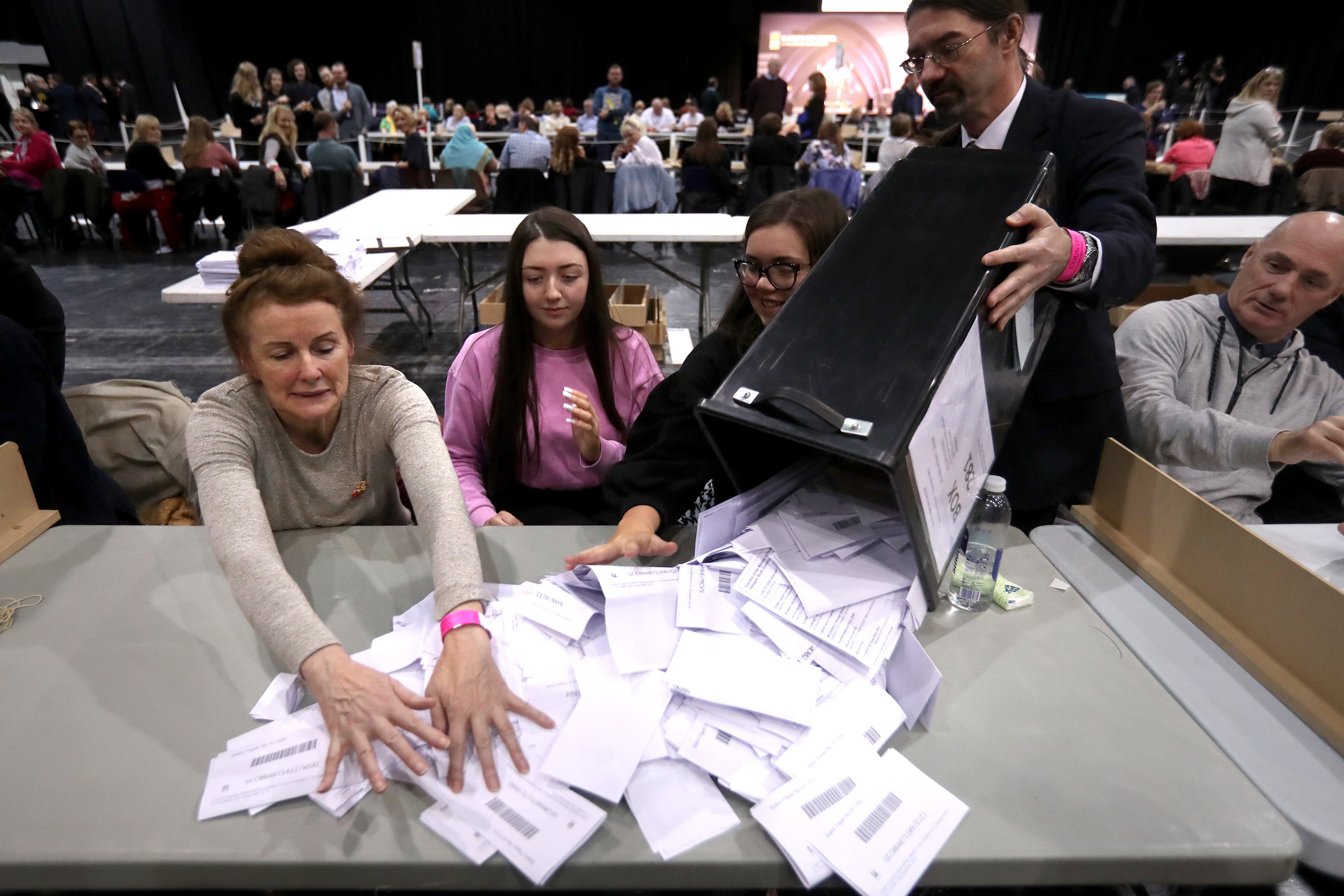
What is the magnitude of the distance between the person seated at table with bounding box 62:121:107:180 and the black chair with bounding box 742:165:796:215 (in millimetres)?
5827

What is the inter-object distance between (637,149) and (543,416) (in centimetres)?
538

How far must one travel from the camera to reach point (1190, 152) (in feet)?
21.6

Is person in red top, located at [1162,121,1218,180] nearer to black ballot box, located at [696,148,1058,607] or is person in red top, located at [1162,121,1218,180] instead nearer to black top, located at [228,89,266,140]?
black ballot box, located at [696,148,1058,607]

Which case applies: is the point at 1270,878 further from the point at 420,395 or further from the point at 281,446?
the point at 281,446

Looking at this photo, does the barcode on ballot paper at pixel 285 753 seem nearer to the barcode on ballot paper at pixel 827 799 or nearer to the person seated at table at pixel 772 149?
the barcode on ballot paper at pixel 827 799

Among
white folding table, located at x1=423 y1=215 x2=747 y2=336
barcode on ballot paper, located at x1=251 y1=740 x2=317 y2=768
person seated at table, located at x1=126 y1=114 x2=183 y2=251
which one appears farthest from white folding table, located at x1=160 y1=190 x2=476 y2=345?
barcode on ballot paper, located at x1=251 y1=740 x2=317 y2=768

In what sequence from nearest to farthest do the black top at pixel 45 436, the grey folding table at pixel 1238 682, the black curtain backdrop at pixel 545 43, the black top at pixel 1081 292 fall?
the grey folding table at pixel 1238 682 < the black top at pixel 1081 292 < the black top at pixel 45 436 < the black curtain backdrop at pixel 545 43

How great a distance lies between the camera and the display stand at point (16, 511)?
1188 mm

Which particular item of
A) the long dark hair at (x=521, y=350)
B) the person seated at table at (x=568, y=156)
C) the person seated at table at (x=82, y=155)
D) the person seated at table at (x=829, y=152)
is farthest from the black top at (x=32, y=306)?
the person seated at table at (x=82, y=155)

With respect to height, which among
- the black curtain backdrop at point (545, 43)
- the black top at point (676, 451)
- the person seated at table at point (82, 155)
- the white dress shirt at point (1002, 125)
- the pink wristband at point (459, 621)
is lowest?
the person seated at table at point (82, 155)

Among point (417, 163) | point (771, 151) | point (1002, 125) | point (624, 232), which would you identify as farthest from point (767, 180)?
point (1002, 125)

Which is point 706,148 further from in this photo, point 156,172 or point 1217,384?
point 1217,384

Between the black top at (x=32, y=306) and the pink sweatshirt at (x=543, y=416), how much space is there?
3.63 ft

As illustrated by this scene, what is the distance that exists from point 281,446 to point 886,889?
1.16m
